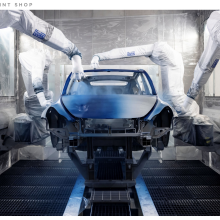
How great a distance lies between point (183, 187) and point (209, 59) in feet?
6.15

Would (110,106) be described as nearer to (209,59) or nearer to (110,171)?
(110,171)

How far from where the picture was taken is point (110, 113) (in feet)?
6.62

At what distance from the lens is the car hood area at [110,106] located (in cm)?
203

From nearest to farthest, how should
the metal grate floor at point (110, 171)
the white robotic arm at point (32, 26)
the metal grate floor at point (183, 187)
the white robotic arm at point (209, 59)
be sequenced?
the white robotic arm at point (32, 26) → the metal grate floor at point (183, 187) → the white robotic arm at point (209, 59) → the metal grate floor at point (110, 171)

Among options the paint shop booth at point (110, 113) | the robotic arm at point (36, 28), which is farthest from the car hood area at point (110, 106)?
the robotic arm at point (36, 28)

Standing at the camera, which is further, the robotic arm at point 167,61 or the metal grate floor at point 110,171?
the robotic arm at point 167,61

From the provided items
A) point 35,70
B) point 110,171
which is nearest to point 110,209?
point 110,171

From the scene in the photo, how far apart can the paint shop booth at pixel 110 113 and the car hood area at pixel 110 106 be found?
0.01 meters

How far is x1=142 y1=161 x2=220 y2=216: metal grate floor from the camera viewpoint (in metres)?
2.03

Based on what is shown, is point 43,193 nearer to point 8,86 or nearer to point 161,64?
point 8,86

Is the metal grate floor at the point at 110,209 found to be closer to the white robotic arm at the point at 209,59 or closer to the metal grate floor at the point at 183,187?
the metal grate floor at the point at 183,187

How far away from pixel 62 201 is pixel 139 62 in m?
2.67

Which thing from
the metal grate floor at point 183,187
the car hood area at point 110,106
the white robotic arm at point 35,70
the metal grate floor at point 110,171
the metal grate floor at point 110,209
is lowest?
the metal grate floor at point 183,187

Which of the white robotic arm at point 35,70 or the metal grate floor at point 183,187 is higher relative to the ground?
the white robotic arm at point 35,70
